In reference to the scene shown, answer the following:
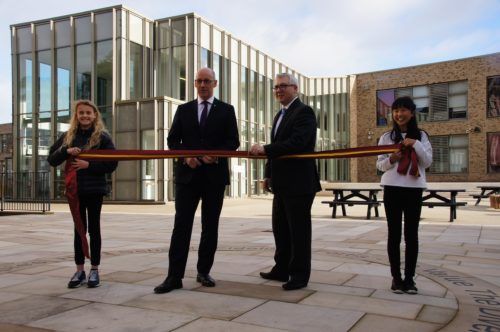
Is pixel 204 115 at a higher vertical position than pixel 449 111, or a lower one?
lower

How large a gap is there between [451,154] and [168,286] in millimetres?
31246

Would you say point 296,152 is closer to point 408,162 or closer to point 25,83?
point 408,162

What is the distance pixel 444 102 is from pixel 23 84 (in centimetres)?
2544

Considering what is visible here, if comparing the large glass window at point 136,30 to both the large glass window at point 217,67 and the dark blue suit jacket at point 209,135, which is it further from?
the dark blue suit jacket at point 209,135

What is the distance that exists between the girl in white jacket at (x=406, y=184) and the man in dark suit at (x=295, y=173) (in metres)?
0.67

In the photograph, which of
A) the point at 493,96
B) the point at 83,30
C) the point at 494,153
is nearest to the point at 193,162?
the point at 83,30

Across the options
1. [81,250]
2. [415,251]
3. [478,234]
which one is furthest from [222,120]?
[478,234]

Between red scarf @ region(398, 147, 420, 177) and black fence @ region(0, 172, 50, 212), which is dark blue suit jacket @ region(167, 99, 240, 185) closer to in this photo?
red scarf @ region(398, 147, 420, 177)

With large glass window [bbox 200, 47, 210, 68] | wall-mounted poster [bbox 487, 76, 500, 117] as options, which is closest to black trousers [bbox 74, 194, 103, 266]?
large glass window [bbox 200, 47, 210, 68]

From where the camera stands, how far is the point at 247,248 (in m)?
7.43

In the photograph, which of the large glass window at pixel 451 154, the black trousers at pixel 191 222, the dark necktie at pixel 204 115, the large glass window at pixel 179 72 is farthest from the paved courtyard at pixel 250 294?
the large glass window at pixel 451 154

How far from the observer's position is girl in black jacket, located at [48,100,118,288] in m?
4.63

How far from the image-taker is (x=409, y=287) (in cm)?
438

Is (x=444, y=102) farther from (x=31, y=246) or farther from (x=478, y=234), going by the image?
(x=31, y=246)
